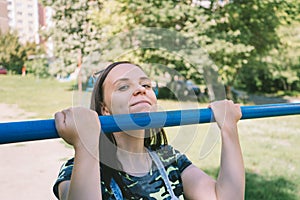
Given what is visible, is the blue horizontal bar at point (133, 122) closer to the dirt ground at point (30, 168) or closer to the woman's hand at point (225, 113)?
the woman's hand at point (225, 113)

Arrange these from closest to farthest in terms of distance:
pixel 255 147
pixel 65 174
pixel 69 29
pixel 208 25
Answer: pixel 65 174 → pixel 255 147 → pixel 208 25 → pixel 69 29

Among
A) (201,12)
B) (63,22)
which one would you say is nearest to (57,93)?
(63,22)

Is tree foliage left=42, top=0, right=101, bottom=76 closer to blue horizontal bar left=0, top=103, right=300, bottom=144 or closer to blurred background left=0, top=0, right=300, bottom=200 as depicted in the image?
blurred background left=0, top=0, right=300, bottom=200

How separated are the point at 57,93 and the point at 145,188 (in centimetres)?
649

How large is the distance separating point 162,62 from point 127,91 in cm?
167

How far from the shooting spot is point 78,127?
584 millimetres

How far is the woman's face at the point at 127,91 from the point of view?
0.72m

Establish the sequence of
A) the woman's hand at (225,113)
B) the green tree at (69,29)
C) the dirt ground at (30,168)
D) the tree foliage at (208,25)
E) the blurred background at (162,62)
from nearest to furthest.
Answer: the woman's hand at (225,113)
the blurred background at (162,62)
the dirt ground at (30,168)
the tree foliage at (208,25)
the green tree at (69,29)

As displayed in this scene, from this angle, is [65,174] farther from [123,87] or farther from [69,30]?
[69,30]

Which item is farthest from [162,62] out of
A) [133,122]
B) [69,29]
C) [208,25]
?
[69,29]

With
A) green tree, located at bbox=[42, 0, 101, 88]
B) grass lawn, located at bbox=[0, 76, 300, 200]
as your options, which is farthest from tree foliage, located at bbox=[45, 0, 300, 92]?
grass lawn, located at bbox=[0, 76, 300, 200]

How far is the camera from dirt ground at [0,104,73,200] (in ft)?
7.66

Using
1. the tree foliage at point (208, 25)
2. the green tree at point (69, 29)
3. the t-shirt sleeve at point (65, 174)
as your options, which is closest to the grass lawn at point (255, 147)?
the t-shirt sleeve at point (65, 174)

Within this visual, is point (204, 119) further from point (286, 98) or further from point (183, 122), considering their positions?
point (286, 98)
